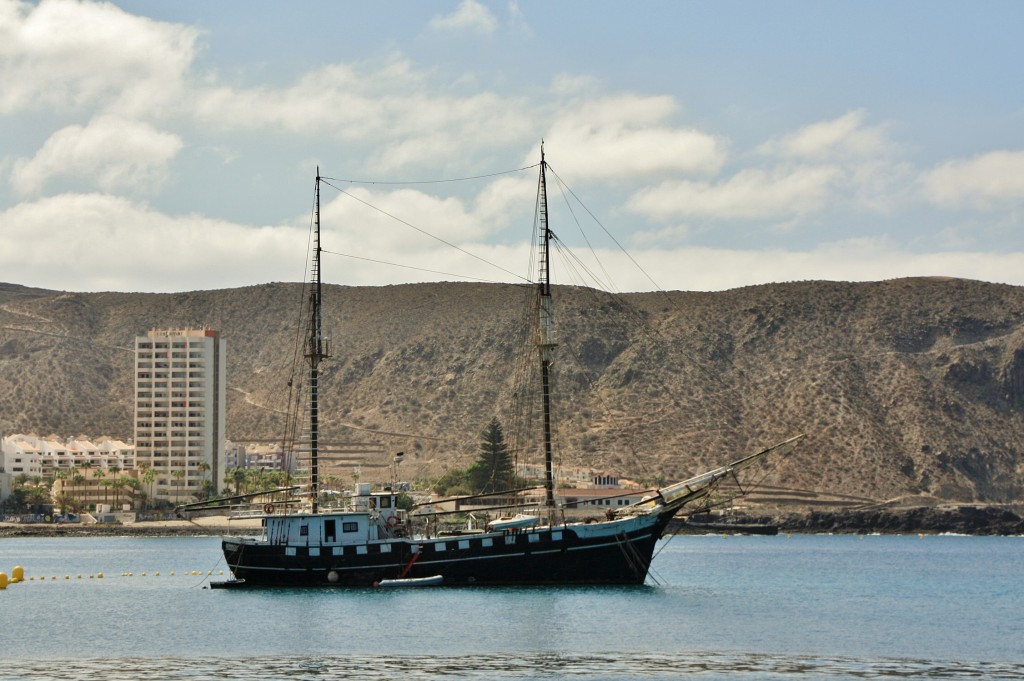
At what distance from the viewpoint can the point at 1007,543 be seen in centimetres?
17050

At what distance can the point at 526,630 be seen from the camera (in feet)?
188

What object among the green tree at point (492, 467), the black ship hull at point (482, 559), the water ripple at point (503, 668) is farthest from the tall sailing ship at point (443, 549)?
the green tree at point (492, 467)

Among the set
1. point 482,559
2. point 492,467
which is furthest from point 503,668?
point 492,467

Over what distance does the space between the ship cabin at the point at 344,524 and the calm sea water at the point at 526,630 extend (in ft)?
9.05

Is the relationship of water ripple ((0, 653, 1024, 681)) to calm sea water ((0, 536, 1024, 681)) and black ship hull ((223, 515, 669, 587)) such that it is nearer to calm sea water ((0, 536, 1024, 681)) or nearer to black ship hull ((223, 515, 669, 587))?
calm sea water ((0, 536, 1024, 681))

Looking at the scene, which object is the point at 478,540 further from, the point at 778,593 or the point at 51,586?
the point at 51,586

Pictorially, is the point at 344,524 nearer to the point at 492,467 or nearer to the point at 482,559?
the point at 482,559

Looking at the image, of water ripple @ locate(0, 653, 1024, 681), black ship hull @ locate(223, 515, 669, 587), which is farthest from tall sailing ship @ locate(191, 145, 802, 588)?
water ripple @ locate(0, 653, 1024, 681)

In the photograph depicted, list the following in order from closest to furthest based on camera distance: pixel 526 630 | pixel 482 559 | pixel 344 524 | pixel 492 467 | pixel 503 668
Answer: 1. pixel 503 668
2. pixel 526 630
3. pixel 482 559
4. pixel 344 524
5. pixel 492 467

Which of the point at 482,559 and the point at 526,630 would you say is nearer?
the point at 526,630

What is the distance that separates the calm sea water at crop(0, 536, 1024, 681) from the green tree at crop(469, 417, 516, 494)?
272 feet

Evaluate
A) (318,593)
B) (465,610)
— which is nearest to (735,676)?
(465,610)

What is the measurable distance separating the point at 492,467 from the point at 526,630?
407ft

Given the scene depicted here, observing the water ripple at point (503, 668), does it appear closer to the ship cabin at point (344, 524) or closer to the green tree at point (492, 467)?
the ship cabin at point (344, 524)
